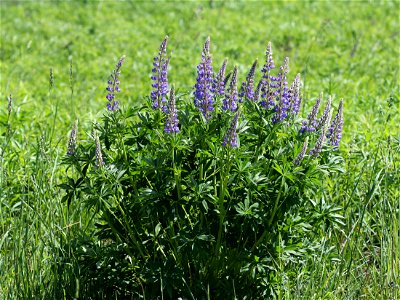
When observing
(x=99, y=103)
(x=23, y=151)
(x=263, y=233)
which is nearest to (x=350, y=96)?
(x=99, y=103)

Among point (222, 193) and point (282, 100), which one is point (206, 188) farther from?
point (282, 100)

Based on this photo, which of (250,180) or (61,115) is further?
(61,115)

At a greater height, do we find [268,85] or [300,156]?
[268,85]

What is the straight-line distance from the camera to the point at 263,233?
3.55 m

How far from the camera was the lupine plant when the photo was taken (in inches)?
135

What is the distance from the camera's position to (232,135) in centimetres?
327

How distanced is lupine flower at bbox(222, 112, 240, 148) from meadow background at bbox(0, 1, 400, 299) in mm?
812

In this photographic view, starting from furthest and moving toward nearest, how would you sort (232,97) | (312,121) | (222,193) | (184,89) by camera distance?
(184,89) → (312,121) → (232,97) → (222,193)

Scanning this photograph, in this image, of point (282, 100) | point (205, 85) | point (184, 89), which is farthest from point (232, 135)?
point (184, 89)

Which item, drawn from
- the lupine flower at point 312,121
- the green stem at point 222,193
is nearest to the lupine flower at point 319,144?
the lupine flower at point 312,121

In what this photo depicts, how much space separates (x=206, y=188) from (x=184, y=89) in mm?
2315

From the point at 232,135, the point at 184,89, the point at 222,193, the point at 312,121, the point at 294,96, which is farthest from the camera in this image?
the point at 184,89

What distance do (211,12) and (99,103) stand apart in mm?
4082

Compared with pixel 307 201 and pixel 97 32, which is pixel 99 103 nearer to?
pixel 97 32
